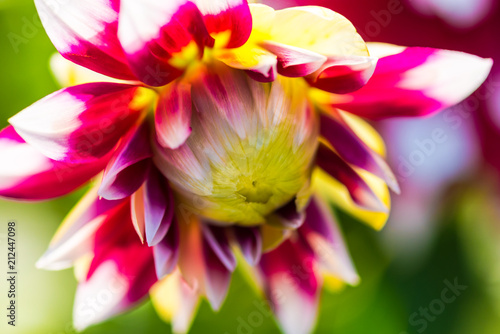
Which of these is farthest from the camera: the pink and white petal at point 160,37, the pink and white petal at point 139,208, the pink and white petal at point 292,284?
the pink and white petal at point 292,284

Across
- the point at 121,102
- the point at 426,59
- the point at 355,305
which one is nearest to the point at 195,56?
the point at 121,102

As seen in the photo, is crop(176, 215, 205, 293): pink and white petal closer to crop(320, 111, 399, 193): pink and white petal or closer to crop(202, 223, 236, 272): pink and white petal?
crop(202, 223, 236, 272): pink and white petal

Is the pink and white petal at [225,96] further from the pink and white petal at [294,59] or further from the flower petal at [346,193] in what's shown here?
the flower petal at [346,193]

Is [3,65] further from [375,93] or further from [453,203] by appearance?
[453,203]

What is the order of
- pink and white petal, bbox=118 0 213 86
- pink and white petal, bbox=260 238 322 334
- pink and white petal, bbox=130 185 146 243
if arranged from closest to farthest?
pink and white petal, bbox=118 0 213 86 < pink and white petal, bbox=130 185 146 243 < pink and white petal, bbox=260 238 322 334

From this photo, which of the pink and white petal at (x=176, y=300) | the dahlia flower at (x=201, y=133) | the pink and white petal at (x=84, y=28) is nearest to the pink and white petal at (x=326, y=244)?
the dahlia flower at (x=201, y=133)

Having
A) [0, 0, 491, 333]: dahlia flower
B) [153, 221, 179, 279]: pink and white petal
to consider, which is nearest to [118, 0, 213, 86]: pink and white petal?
[0, 0, 491, 333]: dahlia flower
